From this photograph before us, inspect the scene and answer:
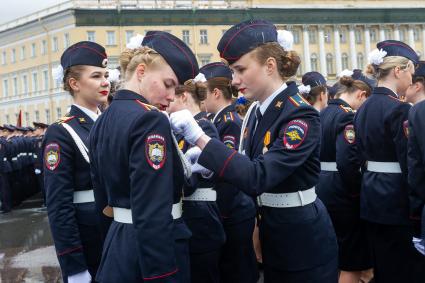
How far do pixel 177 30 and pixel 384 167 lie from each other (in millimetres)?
52685

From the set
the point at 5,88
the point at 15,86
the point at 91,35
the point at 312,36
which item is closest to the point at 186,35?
the point at 91,35

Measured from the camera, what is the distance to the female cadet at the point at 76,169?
3.75 metres

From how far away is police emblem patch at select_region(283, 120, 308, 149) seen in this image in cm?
318

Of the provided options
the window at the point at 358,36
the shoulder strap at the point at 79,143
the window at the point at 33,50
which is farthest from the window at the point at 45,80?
the shoulder strap at the point at 79,143

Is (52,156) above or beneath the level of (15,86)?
beneath

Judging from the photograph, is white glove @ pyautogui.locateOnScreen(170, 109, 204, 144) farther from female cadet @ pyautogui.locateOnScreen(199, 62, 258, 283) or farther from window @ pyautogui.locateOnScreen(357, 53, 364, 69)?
window @ pyautogui.locateOnScreen(357, 53, 364, 69)

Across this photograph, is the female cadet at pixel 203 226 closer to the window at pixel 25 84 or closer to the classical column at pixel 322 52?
the classical column at pixel 322 52

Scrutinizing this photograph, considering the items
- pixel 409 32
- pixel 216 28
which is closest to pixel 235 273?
pixel 216 28

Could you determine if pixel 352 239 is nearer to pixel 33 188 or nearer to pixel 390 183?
pixel 390 183

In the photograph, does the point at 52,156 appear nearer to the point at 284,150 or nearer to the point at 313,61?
the point at 284,150

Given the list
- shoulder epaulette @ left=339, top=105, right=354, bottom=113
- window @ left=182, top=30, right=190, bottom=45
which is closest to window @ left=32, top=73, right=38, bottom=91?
window @ left=182, top=30, right=190, bottom=45

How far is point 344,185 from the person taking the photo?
595cm

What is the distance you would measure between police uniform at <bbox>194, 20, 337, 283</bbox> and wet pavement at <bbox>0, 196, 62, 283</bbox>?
153 inches

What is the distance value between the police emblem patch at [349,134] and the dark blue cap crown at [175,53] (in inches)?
118
